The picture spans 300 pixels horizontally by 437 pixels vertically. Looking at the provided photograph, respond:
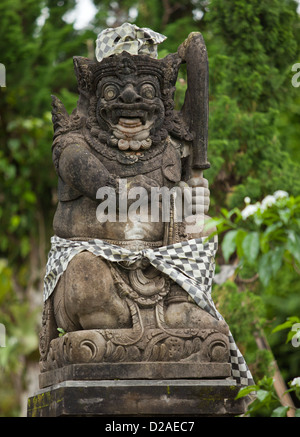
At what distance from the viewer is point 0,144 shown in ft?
43.3

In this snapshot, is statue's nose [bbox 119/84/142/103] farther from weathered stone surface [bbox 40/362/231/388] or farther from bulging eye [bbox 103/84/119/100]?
weathered stone surface [bbox 40/362/231/388]

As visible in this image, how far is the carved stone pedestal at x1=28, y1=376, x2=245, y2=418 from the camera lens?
5.39m

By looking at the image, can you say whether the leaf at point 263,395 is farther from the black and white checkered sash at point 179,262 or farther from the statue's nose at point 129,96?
the statue's nose at point 129,96

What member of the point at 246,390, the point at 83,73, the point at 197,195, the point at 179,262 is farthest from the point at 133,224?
the point at 246,390

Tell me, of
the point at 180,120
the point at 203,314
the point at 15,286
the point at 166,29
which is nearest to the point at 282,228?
the point at 203,314

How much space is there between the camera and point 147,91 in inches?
242

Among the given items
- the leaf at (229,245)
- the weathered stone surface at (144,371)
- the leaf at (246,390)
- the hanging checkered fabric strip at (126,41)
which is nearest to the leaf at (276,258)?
the leaf at (229,245)

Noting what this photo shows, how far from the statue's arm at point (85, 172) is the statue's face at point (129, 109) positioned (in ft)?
0.89

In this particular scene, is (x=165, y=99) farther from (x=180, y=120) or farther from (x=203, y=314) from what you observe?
(x=203, y=314)

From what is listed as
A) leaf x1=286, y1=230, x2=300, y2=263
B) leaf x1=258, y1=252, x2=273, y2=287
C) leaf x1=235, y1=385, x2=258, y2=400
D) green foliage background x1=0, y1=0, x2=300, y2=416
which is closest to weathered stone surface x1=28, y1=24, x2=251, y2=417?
leaf x1=235, y1=385, x2=258, y2=400

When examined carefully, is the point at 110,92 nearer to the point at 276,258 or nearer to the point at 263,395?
the point at 276,258

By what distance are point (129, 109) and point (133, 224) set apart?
87 centimetres

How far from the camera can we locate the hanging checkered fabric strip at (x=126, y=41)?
20.5 feet

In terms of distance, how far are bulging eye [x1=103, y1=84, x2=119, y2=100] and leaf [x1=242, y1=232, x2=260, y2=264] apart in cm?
202
